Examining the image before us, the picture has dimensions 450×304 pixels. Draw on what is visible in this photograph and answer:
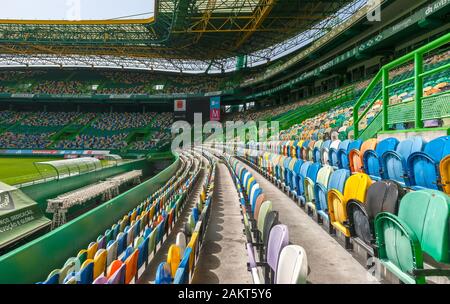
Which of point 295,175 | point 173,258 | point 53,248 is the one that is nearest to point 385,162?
point 295,175

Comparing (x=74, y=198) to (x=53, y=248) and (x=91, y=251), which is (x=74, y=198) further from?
(x=91, y=251)

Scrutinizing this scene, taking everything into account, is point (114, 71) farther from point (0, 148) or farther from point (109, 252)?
point (109, 252)

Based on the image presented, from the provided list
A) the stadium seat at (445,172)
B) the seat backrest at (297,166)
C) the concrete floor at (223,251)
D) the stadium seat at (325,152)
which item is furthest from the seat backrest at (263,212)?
the stadium seat at (325,152)

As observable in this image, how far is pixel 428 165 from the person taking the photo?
327cm

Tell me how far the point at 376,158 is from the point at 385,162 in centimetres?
21

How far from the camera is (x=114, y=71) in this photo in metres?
47.5

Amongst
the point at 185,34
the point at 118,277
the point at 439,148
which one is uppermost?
the point at 185,34

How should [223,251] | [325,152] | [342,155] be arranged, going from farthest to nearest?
1. [325,152]
2. [342,155]
3. [223,251]

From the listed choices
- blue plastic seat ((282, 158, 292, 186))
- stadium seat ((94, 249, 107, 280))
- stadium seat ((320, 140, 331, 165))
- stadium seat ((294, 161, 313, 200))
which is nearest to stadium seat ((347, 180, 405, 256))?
stadium seat ((294, 161, 313, 200))

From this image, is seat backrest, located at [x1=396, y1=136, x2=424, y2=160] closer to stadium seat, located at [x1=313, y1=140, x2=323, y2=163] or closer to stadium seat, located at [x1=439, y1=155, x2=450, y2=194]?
stadium seat, located at [x1=439, y1=155, x2=450, y2=194]

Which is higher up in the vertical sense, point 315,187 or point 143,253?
point 315,187

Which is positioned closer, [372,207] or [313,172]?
[372,207]

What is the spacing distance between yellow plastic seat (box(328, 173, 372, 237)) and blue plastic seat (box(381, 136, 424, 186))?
2.83 feet

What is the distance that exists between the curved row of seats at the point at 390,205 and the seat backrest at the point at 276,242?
76 centimetres
